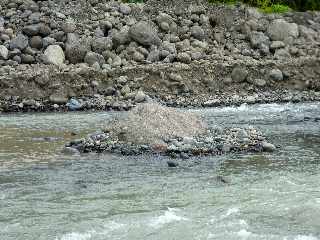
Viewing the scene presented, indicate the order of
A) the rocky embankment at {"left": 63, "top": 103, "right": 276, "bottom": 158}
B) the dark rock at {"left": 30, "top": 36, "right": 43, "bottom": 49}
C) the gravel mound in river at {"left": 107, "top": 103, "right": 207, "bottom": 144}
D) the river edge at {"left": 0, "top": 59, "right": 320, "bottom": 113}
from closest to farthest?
the rocky embankment at {"left": 63, "top": 103, "right": 276, "bottom": 158} < the gravel mound in river at {"left": 107, "top": 103, "right": 207, "bottom": 144} < the river edge at {"left": 0, "top": 59, "right": 320, "bottom": 113} < the dark rock at {"left": 30, "top": 36, "right": 43, "bottom": 49}

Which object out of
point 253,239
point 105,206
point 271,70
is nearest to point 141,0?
point 271,70

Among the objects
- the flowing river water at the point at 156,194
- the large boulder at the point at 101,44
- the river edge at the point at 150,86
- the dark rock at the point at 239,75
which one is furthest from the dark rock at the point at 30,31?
the flowing river water at the point at 156,194

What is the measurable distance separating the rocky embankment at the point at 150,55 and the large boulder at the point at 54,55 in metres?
0.04

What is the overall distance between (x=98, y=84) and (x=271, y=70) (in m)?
7.98

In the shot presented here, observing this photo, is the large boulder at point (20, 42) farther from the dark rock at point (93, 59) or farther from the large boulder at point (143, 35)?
the large boulder at point (143, 35)

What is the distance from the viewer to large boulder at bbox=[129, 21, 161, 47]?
90.1 ft

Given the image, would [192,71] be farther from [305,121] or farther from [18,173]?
[18,173]

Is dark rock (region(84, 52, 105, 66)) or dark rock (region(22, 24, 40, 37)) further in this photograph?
dark rock (region(22, 24, 40, 37))

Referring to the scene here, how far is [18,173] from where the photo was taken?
1404 centimetres

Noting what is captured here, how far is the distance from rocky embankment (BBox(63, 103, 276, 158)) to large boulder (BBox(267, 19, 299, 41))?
1348cm

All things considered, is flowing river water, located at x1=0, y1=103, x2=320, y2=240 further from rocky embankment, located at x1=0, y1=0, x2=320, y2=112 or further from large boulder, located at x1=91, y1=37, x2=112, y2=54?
large boulder, located at x1=91, y1=37, x2=112, y2=54

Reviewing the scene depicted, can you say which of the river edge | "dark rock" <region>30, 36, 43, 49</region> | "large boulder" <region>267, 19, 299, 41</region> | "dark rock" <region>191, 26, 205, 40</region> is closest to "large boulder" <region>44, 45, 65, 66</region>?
the river edge

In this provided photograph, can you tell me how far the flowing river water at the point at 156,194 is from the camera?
10016 millimetres

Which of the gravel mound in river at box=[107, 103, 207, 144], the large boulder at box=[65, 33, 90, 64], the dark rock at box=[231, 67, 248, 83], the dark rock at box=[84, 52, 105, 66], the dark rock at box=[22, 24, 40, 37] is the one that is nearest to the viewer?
the gravel mound in river at box=[107, 103, 207, 144]
